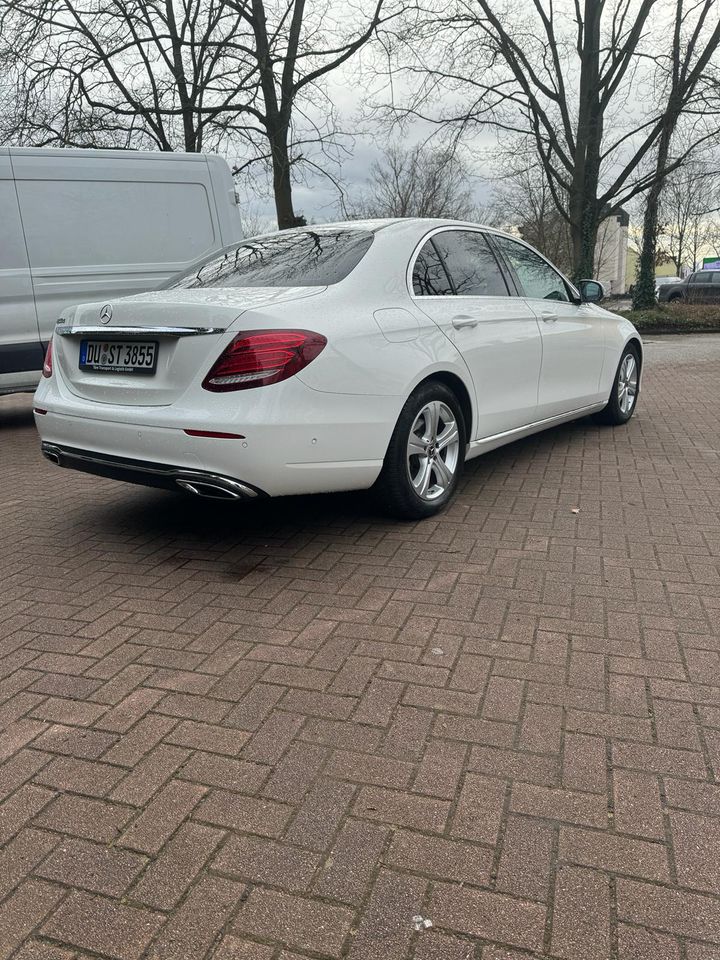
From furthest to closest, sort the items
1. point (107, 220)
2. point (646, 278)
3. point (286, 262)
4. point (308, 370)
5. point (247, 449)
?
point (646, 278) < point (107, 220) < point (286, 262) < point (308, 370) < point (247, 449)

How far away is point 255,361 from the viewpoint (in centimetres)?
343

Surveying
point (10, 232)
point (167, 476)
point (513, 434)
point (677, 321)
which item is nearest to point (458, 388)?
point (513, 434)

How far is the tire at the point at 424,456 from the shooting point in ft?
13.4

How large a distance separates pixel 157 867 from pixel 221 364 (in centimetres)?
215

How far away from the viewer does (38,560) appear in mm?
3924

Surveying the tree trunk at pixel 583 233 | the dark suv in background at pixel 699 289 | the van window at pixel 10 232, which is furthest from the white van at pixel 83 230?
the dark suv in background at pixel 699 289

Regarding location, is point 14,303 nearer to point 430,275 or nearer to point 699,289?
point 430,275

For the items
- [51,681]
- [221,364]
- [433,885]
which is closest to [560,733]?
[433,885]

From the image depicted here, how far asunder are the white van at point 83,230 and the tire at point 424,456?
4.24 metres

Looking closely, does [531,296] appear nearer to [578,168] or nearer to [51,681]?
[51,681]

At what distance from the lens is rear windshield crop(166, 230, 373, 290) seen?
402cm

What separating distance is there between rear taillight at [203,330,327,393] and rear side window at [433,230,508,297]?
160 centimetres

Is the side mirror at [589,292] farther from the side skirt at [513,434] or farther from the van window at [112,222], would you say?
the van window at [112,222]

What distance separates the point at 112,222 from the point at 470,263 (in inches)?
186
